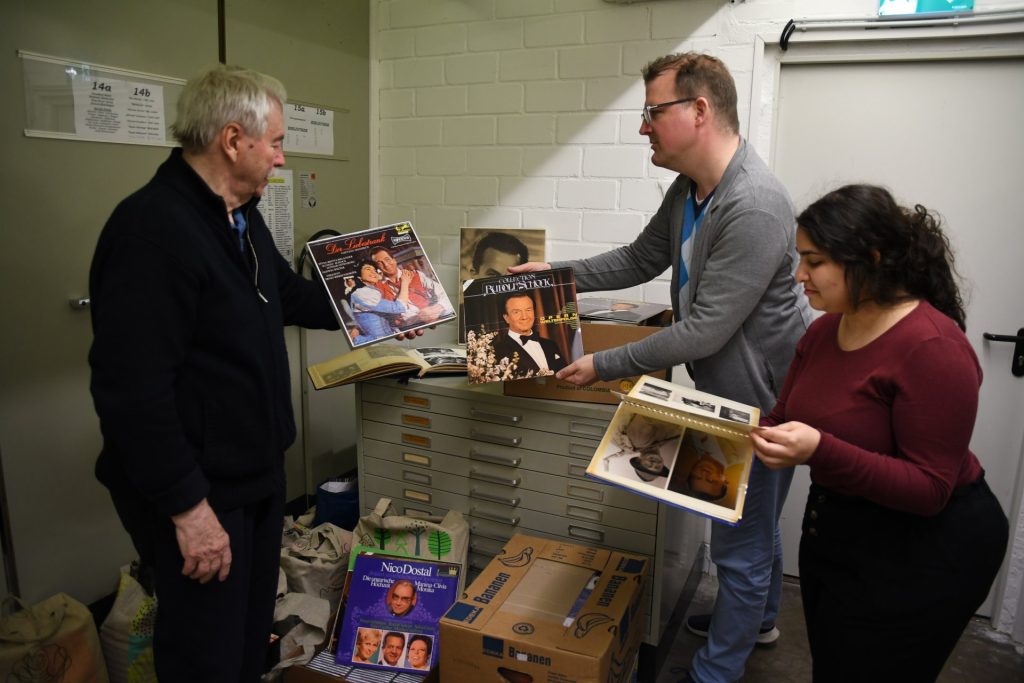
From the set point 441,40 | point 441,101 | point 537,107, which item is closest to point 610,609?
point 537,107

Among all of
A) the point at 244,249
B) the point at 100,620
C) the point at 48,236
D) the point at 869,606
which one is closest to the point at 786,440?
the point at 869,606

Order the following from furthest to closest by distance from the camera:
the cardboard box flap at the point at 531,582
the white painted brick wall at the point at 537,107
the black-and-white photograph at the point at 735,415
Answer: the white painted brick wall at the point at 537,107
the cardboard box flap at the point at 531,582
the black-and-white photograph at the point at 735,415

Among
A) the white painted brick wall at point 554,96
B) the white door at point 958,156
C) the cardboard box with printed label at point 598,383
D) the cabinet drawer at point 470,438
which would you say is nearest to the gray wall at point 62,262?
the cabinet drawer at point 470,438

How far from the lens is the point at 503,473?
2.29 meters

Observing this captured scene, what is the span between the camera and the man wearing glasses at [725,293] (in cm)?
167

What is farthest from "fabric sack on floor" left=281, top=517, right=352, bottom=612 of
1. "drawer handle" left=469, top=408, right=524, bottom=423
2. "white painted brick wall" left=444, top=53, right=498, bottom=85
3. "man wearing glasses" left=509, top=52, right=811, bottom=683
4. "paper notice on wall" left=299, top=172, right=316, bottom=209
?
"white painted brick wall" left=444, top=53, right=498, bottom=85

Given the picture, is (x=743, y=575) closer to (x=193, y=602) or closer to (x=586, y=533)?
(x=586, y=533)

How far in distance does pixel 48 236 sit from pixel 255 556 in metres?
1.15

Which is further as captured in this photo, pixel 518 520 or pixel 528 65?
pixel 528 65

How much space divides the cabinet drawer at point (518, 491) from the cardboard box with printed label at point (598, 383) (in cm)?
27

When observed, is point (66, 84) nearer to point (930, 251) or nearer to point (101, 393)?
point (101, 393)

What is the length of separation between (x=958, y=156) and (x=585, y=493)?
168 centimetres

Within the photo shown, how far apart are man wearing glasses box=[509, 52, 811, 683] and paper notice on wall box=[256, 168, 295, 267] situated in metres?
1.40

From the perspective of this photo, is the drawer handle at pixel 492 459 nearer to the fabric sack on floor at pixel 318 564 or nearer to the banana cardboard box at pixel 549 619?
the banana cardboard box at pixel 549 619
